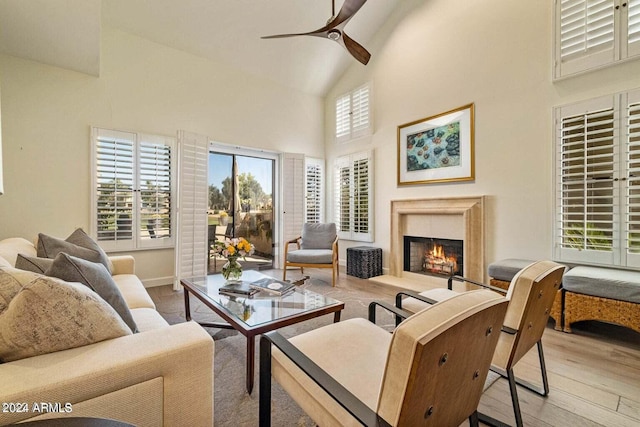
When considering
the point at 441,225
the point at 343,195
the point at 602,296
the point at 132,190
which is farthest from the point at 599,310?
the point at 132,190

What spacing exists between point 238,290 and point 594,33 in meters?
4.20

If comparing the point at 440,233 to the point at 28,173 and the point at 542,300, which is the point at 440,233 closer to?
the point at 542,300

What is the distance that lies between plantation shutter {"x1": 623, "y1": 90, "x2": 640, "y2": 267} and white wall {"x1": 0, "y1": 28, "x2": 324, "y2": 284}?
4.66 meters

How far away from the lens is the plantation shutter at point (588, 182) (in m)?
2.70

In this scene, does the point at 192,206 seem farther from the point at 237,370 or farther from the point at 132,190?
the point at 237,370

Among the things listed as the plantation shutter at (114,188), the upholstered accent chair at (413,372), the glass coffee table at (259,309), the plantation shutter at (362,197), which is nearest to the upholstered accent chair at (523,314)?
the upholstered accent chair at (413,372)

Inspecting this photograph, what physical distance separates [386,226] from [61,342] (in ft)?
14.1

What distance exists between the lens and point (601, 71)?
110 inches

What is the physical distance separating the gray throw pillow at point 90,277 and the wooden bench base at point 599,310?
3.32 m

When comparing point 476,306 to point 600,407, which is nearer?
point 476,306

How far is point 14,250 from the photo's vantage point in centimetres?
206

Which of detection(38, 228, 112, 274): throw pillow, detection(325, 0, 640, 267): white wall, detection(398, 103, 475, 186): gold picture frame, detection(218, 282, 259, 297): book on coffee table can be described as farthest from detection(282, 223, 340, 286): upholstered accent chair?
detection(38, 228, 112, 274): throw pillow

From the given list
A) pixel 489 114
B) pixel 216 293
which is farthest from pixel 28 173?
pixel 489 114

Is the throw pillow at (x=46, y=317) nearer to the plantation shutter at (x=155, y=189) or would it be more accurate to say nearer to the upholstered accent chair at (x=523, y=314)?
the upholstered accent chair at (x=523, y=314)
